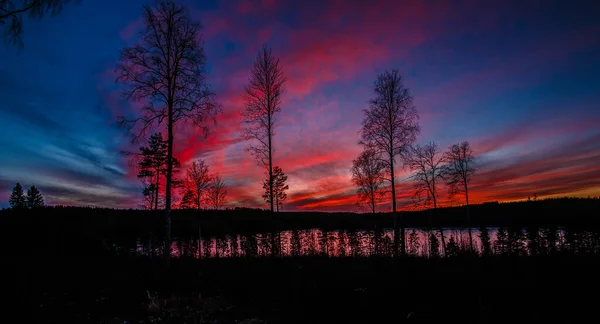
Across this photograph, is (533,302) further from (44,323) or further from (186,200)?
(186,200)

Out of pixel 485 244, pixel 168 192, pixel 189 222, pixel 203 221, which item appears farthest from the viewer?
pixel 203 221

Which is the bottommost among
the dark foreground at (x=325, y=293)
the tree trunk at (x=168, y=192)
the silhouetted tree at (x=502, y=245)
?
the silhouetted tree at (x=502, y=245)

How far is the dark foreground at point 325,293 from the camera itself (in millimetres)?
6469

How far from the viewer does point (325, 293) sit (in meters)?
8.88

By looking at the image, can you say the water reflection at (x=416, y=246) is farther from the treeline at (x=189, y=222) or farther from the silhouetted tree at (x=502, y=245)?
the treeline at (x=189, y=222)

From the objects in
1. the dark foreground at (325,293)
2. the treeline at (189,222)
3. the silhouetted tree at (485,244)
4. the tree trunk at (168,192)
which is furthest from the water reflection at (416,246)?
the tree trunk at (168,192)

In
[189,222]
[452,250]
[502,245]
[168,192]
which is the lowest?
[502,245]

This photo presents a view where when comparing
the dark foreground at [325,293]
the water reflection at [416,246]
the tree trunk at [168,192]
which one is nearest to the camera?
the dark foreground at [325,293]

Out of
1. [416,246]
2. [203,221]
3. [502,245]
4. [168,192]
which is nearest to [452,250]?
[502,245]

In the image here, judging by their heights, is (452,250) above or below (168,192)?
below

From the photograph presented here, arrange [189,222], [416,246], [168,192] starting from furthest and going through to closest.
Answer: [189,222] < [416,246] < [168,192]

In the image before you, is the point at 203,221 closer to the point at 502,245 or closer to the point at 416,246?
the point at 416,246

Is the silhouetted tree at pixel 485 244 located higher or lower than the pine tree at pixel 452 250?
lower

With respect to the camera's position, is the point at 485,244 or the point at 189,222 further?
the point at 189,222
